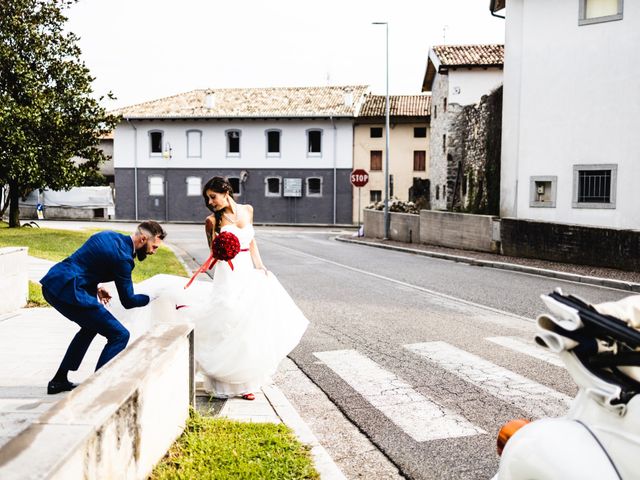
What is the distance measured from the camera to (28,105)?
24828 millimetres

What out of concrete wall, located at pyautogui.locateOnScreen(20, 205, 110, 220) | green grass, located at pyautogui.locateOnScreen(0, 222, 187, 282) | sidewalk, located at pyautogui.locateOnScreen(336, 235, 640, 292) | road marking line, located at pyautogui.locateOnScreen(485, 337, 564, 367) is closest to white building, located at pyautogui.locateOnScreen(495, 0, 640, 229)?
sidewalk, located at pyautogui.locateOnScreen(336, 235, 640, 292)

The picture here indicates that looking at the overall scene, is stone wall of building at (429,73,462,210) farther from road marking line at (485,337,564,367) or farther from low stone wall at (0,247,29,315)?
low stone wall at (0,247,29,315)

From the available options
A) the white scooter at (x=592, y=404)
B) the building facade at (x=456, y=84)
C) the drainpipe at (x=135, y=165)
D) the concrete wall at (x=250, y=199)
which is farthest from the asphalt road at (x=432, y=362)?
the drainpipe at (x=135, y=165)

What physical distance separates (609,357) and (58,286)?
14.0 feet

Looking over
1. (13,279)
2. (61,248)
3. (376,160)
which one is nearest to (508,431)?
(13,279)

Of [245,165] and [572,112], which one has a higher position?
[572,112]

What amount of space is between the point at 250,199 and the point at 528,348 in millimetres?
42627

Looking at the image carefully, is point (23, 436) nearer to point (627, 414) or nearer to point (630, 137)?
point (627, 414)

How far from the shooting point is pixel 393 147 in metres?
49.5

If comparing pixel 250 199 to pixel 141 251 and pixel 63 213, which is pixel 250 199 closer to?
pixel 63 213

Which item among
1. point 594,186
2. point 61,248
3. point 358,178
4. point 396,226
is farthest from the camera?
point 358,178

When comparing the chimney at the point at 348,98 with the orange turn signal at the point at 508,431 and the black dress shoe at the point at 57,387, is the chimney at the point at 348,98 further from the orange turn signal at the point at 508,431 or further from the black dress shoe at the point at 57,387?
the orange turn signal at the point at 508,431

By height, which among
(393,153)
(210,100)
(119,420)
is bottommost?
(119,420)

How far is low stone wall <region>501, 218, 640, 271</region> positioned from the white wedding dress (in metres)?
12.4
